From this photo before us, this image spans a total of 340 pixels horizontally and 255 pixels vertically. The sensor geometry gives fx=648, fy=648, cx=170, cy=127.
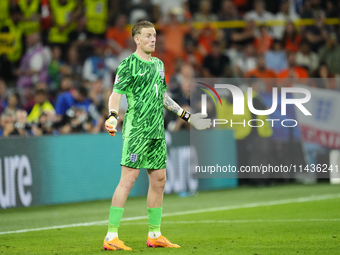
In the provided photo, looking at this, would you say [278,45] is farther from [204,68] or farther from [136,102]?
[136,102]

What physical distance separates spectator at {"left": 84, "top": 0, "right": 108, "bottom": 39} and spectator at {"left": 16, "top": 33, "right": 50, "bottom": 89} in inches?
63.3

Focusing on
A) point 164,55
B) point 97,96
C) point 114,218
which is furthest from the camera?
point 164,55

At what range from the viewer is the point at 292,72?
15.9m

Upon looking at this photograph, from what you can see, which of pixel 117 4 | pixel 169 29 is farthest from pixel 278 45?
pixel 117 4

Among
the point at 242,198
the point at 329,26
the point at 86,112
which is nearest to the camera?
the point at 242,198

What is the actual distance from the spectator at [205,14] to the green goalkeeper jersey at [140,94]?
38.6 feet

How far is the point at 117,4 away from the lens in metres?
17.9

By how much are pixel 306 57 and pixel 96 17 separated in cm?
567

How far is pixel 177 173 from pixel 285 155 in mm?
2925

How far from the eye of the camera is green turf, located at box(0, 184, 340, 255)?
668 centimetres

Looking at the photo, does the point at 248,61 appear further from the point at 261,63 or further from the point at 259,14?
the point at 259,14

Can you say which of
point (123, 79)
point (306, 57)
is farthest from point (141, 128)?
point (306, 57)

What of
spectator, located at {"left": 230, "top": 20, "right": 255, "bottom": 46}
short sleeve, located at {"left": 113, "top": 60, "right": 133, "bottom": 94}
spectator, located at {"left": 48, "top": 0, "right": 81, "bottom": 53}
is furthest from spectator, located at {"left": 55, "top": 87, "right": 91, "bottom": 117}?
short sleeve, located at {"left": 113, "top": 60, "right": 133, "bottom": 94}

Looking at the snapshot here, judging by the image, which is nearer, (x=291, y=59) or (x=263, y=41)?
(x=291, y=59)
